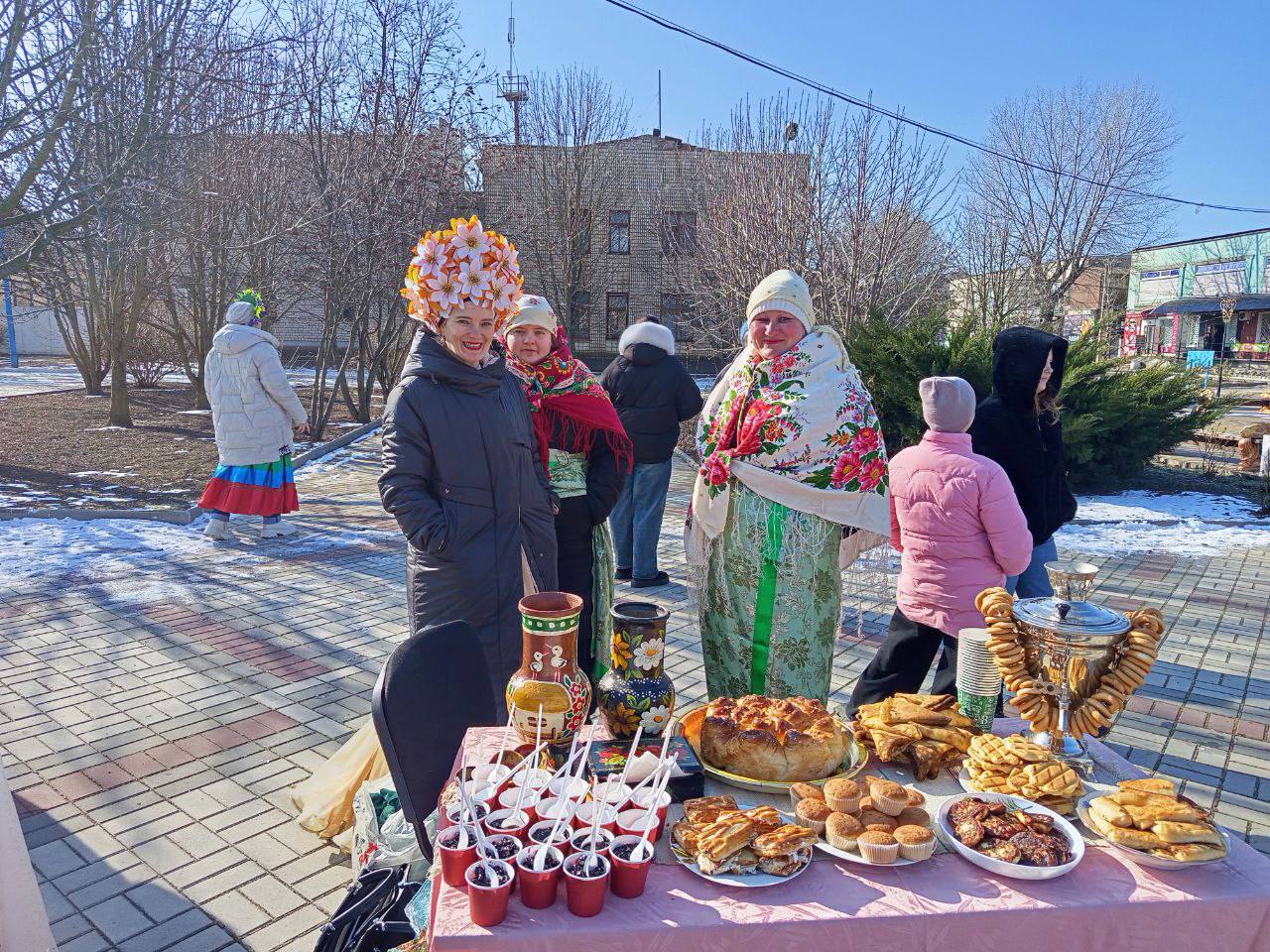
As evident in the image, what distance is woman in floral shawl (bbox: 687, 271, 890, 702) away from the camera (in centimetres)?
328

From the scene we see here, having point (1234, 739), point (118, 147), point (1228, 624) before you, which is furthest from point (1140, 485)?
point (118, 147)

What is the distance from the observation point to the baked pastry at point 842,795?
1.76 meters

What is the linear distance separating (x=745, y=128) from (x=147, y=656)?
13013mm

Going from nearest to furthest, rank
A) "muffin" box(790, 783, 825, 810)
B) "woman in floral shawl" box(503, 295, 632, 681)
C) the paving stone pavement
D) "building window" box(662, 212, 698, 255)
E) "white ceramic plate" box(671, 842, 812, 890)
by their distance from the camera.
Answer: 1. "white ceramic plate" box(671, 842, 812, 890)
2. "muffin" box(790, 783, 825, 810)
3. the paving stone pavement
4. "woman in floral shawl" box(503, 295, 632, 681)
5. "building window" box(662, 212, 698, 255)

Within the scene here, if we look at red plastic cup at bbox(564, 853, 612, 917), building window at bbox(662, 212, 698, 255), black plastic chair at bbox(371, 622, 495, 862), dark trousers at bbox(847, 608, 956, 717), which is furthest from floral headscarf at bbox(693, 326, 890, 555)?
building window at bbox(662, 212, 698, 255)

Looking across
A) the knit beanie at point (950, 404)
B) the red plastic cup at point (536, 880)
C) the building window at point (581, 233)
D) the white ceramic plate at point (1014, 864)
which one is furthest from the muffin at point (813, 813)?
the building window at point (581, 233)

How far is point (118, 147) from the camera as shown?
8.07 metres

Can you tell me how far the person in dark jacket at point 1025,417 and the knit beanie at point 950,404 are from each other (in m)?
Answer: 0.38

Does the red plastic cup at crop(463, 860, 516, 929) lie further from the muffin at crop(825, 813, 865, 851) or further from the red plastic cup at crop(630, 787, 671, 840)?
the muffin at crop(825, 813, 865, 851)

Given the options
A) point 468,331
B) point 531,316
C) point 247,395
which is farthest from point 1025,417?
point 247,395

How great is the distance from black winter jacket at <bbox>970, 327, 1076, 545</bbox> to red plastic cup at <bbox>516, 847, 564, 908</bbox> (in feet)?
9.78

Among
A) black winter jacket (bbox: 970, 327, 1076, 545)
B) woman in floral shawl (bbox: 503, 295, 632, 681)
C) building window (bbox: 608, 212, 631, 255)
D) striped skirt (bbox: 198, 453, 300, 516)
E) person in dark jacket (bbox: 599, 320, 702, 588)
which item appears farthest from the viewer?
building window (bbox: 608, 212, 631, 255)

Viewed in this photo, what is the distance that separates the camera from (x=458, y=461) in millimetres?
2955

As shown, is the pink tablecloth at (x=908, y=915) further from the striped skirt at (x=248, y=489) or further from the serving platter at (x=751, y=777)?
the striped skirt at (x=248, y=489)
